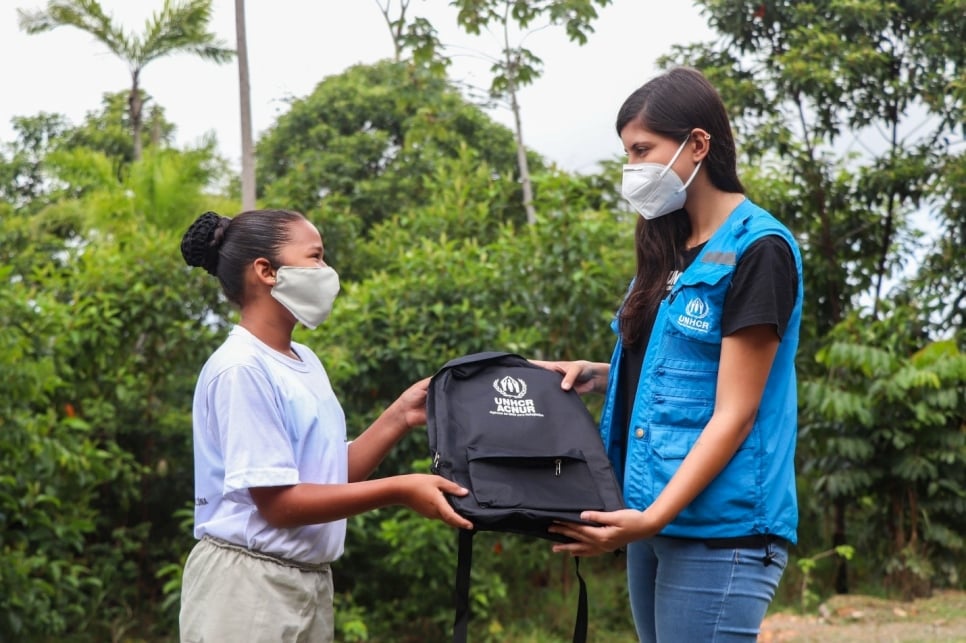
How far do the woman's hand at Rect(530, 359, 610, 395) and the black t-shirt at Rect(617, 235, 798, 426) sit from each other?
1.79ft

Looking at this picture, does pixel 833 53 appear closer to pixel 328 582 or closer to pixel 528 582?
pixel 528 582

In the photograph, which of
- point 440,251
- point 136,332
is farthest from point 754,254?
point 136,332

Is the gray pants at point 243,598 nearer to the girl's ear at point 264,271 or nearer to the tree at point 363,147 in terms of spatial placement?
the girl's ear at point 264,271

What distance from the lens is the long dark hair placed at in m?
2.44

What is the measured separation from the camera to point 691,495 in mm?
A: 2238

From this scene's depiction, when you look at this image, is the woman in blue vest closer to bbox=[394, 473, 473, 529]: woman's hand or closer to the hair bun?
bbox=[394, 473, 473, 529]: woman's hand

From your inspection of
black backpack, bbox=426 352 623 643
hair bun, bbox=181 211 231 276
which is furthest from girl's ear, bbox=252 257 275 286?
black backpack, bbox=426 352 623 643

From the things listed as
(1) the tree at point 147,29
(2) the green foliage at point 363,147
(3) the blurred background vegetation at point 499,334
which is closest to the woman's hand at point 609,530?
(3) the blurred background vegetation at point 499,334

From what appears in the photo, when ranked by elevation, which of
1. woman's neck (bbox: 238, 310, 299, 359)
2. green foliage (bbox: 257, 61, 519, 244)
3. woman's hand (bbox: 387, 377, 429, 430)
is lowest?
woman's hand (bbox: 387, 377, 429, 430)

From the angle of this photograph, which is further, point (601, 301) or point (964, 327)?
point (964, 327)

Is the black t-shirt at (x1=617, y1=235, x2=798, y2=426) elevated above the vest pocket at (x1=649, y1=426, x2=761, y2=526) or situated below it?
above

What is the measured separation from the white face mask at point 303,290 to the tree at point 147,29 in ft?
39.1

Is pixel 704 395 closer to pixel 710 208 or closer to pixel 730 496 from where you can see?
pixel 730 496

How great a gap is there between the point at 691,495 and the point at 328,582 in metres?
0.91
